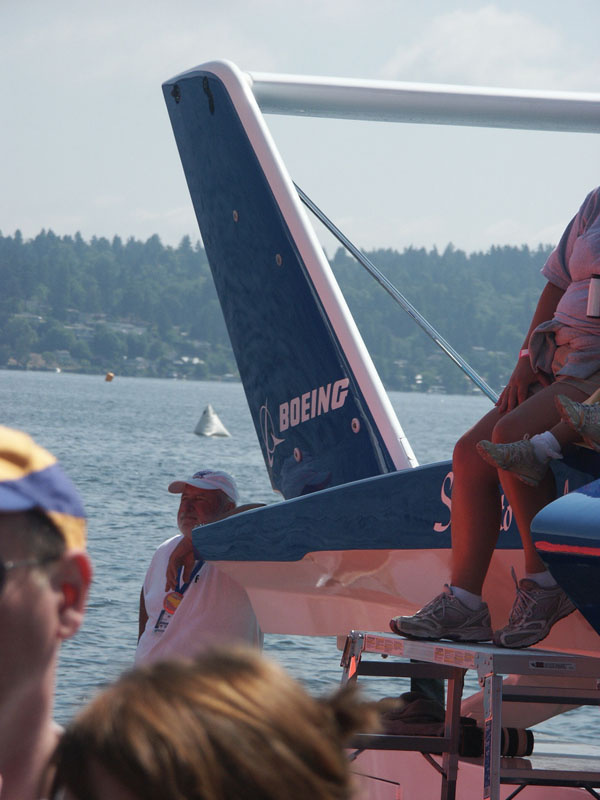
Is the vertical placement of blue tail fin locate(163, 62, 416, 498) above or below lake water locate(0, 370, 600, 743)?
above

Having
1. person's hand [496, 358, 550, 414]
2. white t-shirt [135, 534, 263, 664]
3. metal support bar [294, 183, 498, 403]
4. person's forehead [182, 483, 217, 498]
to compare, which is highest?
metal support bar [294, 183, 498, 403]

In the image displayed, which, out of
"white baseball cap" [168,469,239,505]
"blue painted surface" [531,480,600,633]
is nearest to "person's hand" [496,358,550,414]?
"blue painted surface" [531,480,600,633]

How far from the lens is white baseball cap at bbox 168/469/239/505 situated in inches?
225

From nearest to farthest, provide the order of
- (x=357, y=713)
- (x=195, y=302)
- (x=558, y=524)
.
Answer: (x=357, y=713)
(x=558, y=524)
(x=195, y=302)

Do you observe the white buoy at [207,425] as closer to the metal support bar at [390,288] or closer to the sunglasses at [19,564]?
the metal support bar at [390,288]

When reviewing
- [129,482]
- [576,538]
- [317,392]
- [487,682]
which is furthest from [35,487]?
[129,482]

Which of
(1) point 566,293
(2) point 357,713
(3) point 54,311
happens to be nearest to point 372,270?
(1) point 566,293

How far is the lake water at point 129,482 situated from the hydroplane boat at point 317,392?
91 cm

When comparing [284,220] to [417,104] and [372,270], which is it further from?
[417,104]

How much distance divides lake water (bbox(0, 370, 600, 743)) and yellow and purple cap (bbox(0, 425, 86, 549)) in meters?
0.19

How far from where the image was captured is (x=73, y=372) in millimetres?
182875

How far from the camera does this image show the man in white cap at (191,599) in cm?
515

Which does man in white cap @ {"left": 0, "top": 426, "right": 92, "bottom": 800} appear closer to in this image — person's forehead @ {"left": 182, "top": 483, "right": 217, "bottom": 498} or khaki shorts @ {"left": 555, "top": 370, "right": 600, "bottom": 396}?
khaki shorts @ {"left": 555, "top": 370, "right": 600, "bottom": 396}

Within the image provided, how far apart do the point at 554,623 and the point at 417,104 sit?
12.0 ft
